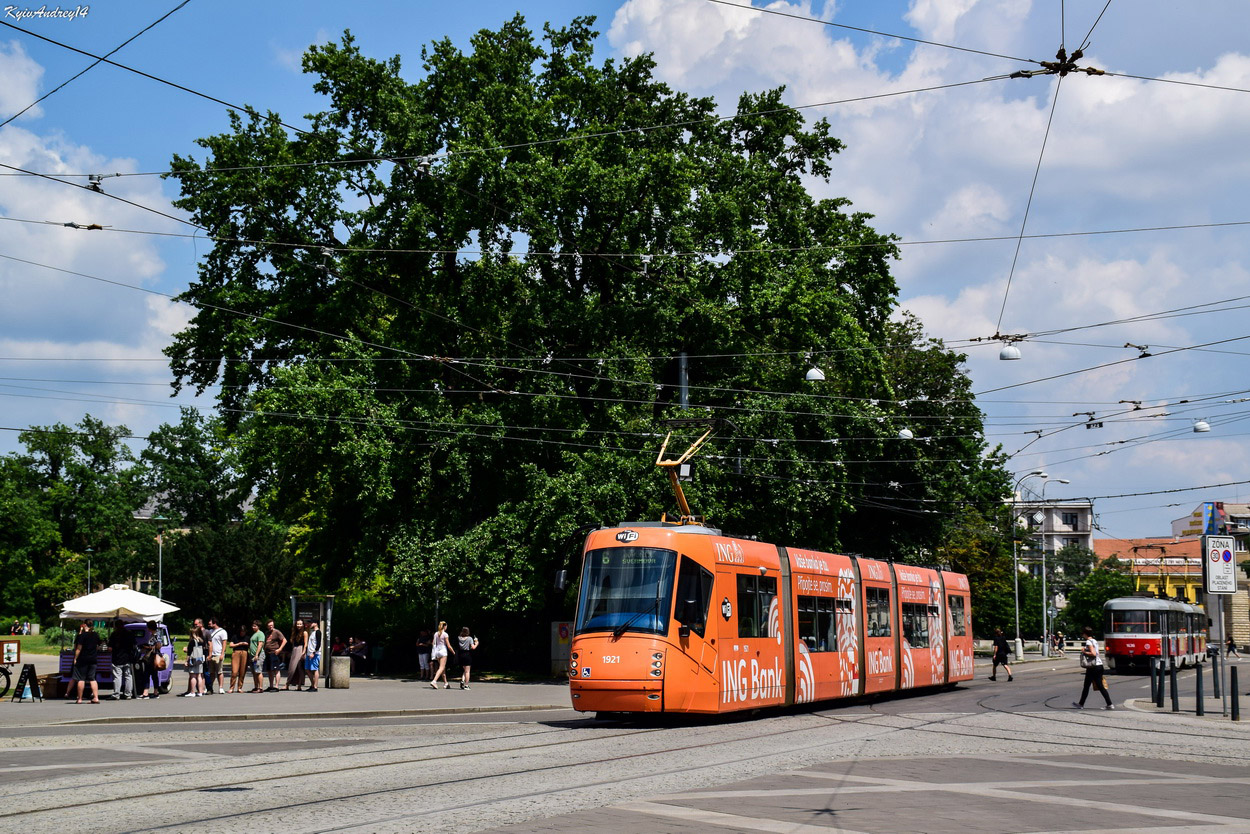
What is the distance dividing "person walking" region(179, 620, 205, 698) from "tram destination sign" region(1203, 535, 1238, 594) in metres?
20.7

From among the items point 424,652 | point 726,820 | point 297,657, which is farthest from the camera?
point 424,652

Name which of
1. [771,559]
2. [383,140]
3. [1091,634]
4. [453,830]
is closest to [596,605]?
[771,559]

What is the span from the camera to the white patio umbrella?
26422mm

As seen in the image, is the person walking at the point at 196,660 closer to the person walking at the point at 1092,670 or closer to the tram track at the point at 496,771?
the tram track at the point at 496,771

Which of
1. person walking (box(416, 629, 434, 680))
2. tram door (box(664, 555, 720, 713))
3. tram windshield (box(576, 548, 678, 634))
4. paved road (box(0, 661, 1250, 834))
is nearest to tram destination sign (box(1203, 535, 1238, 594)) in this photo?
paved road (box(0, 661, 1250, 834))

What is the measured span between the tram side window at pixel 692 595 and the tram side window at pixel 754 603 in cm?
119

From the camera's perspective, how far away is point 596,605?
19172mm

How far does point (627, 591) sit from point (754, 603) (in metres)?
2.83

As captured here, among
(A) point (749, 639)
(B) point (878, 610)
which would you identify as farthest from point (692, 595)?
(B) point (878, 610)

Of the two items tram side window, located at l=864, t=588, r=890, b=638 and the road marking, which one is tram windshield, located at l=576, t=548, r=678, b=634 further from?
the road marking

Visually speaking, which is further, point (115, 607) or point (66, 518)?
point (66, 518)

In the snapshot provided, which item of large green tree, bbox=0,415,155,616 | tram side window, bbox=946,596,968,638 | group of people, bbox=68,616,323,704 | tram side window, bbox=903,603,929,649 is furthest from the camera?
large green tree, bbox=0,415,155,616

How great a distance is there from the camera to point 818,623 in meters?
23.2

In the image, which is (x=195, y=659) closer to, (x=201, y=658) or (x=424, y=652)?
(x=201, y=658)
